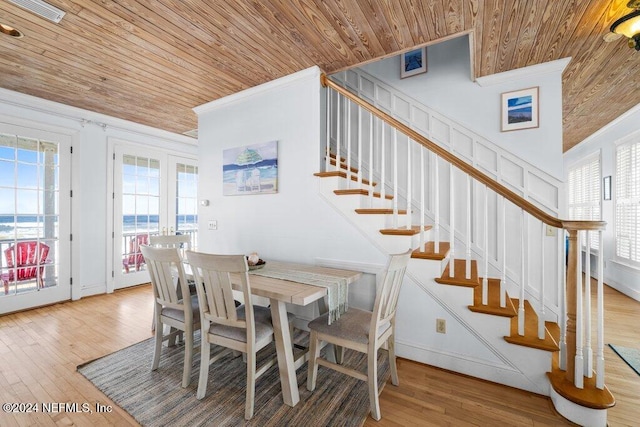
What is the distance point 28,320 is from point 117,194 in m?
1.91

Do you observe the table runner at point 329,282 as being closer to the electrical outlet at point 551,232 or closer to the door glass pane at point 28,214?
A: the electrical outlet at point 551,232

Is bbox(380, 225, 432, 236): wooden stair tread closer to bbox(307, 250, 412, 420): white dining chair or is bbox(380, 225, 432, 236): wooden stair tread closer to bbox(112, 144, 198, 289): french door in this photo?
bbox(307, 250, 412, 420): white dining chair

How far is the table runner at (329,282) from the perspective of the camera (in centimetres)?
190

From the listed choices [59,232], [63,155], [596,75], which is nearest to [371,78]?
[596,75]

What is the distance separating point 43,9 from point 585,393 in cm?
437

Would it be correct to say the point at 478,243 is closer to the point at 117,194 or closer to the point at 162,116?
the point at 162,116

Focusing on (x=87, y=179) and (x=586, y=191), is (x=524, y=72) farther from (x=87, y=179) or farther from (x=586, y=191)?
(x=87, y=179)

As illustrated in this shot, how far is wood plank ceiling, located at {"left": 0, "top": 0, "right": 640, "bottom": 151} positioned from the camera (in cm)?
193

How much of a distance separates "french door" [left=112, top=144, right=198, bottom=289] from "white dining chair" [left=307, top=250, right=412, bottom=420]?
3.96m

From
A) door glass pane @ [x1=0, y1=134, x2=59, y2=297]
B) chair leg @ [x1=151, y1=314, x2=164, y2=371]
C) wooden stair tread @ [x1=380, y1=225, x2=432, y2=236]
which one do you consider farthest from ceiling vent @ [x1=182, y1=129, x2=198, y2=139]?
wooden stair tread @ [x1=380, y1=225, x2=432, y2=236]

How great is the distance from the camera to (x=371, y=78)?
11.7ft

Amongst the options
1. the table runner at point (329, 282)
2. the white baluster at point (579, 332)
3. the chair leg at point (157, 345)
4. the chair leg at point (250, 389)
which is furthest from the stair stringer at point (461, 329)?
the chair leg at point (157, 345)

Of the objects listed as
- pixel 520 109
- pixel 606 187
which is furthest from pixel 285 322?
pixel 606 187

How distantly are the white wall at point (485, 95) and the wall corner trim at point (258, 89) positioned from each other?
48.5 inches
